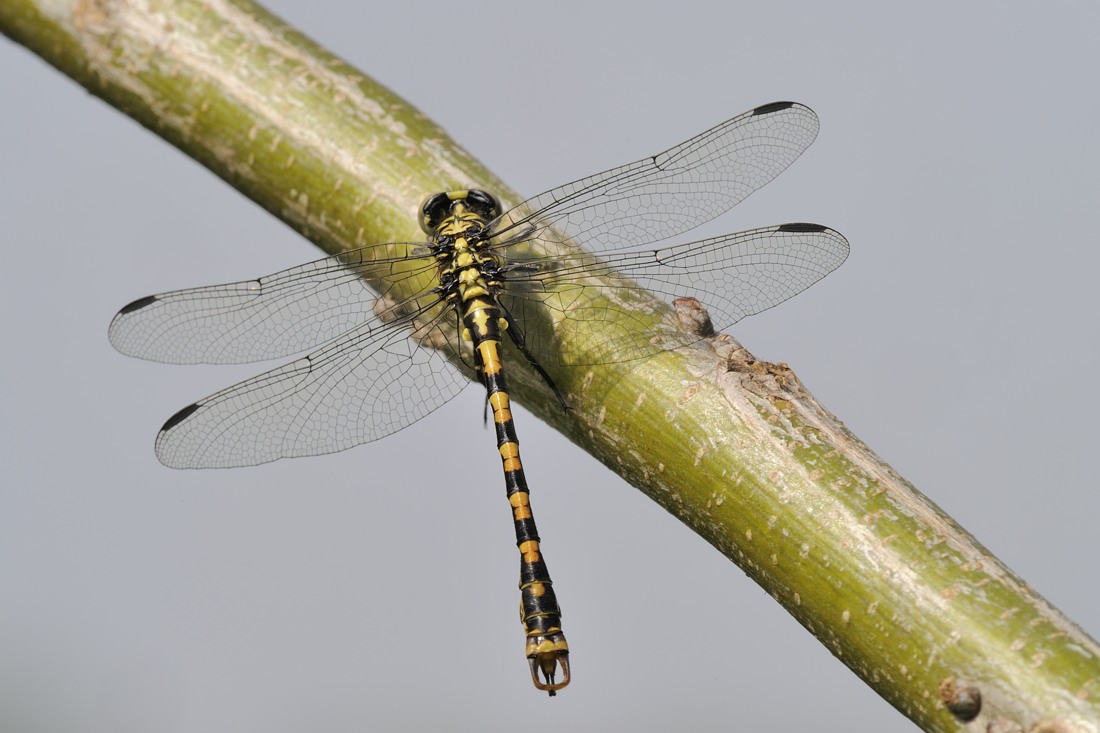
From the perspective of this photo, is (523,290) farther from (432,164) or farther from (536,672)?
(536,672)

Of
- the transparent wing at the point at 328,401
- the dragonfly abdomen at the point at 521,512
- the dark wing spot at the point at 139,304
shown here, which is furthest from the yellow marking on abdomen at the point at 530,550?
the dark wing spot at the point at 139,304

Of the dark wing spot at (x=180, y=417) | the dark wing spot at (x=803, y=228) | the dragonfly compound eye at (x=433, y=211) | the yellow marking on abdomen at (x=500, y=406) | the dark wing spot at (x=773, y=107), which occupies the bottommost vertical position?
the dark wing spot at (x=180, y=417)

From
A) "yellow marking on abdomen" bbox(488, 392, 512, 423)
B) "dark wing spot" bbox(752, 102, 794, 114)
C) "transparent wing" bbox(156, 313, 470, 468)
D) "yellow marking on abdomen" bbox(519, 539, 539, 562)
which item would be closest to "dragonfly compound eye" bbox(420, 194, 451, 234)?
"transparent wing" bbox(156, 313, 470, 468)

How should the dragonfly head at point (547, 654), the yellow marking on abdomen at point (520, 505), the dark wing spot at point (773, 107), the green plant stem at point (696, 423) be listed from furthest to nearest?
the dark wing spot at point (773, 107) < the yellow marking on abdomen at point (520, 505) < the dragonfly head at point (547, 654) < the green plant stem at point (696, 423)

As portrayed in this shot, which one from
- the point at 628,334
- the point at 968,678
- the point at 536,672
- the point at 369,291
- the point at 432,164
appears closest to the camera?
the point at 968,678

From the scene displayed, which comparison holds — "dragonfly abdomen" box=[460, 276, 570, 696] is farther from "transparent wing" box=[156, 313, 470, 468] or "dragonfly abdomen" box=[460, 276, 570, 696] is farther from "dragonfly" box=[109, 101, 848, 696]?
"transparent wing" box=[156, 313, 470, 468]

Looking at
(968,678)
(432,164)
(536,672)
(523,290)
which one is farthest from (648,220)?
(968,678)

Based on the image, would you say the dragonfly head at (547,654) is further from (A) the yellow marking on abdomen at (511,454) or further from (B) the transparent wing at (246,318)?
(B) the transparent wing at (246,318)

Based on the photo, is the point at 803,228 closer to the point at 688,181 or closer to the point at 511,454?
the point at 688,181
